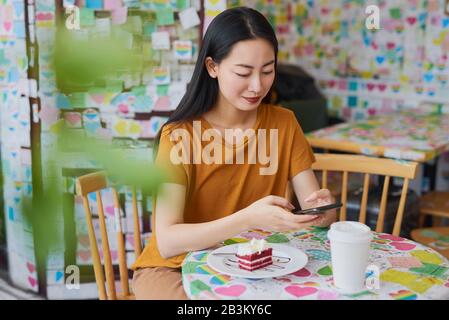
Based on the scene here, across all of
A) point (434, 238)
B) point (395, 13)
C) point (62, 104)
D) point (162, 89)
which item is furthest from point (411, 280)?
point (395, 13)

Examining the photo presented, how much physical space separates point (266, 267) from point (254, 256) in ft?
0.13

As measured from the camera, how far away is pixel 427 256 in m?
1.29

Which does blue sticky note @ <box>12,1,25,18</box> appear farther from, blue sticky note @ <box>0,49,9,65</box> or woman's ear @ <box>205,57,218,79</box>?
woman's ear @ <box>205,57,218,79</box>

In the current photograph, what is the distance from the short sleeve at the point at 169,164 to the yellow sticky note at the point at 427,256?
553 millimetres

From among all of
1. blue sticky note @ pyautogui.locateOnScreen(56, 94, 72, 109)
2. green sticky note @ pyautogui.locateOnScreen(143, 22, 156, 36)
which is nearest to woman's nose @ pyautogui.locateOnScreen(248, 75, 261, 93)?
green sticky note @ pyautogui.locateOnScreen(143, 22, 156, 36)

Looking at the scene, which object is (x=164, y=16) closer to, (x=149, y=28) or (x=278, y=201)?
(x=149, y=28)

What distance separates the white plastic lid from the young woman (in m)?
0.28

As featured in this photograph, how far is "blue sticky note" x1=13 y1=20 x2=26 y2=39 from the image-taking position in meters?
2.26

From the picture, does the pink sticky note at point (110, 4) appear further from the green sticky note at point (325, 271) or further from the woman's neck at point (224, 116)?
the green sticky note at point (325, 271)

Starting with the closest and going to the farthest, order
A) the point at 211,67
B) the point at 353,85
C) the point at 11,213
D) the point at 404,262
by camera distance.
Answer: the point at 404,262 < the point at 211,67 < the point at 11,213 < the point at 353,85

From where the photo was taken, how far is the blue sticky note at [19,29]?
2.26 metres
